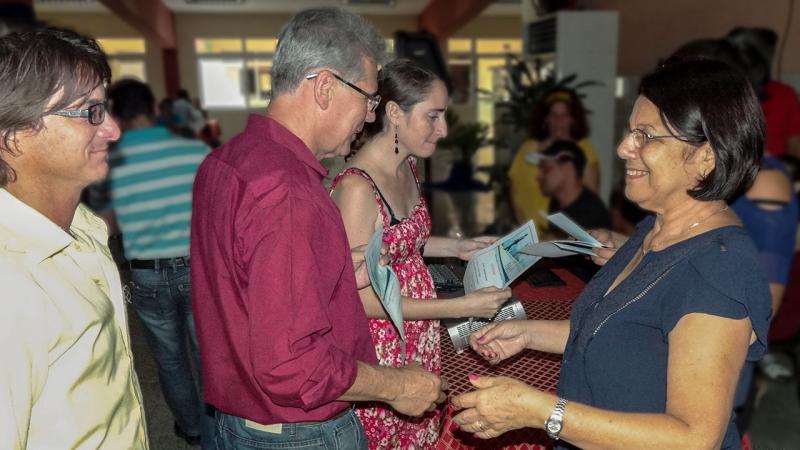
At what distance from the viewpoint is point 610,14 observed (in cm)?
608

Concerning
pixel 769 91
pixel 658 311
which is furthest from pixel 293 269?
pixel 769 91

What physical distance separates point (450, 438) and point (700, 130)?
1036mm

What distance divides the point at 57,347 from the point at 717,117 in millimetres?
1152

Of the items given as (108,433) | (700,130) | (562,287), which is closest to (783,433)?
(562,287)

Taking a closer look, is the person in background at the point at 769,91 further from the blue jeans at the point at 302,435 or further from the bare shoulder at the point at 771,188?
the blue jeans at the point at 302,435

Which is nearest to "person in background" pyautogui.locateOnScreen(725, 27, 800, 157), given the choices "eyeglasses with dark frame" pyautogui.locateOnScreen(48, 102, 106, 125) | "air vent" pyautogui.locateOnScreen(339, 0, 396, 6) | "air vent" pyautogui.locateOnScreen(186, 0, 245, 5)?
"eyeglasses with dark frame" pyautogui.locateOnScreen(48, 102, 106, 125)

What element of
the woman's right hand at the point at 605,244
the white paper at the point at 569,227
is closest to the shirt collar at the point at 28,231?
the white paper at the point at 569,227

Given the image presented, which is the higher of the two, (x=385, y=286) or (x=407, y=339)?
(x=385, y=286)

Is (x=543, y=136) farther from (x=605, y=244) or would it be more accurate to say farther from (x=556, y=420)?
(x=556, y=420)

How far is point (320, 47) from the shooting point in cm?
120

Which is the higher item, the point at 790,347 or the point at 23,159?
the point at 23,159

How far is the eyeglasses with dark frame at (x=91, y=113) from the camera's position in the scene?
1006 mm

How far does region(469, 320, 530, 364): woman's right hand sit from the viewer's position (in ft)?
4.83

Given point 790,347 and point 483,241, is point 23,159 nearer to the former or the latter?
point 483,241
